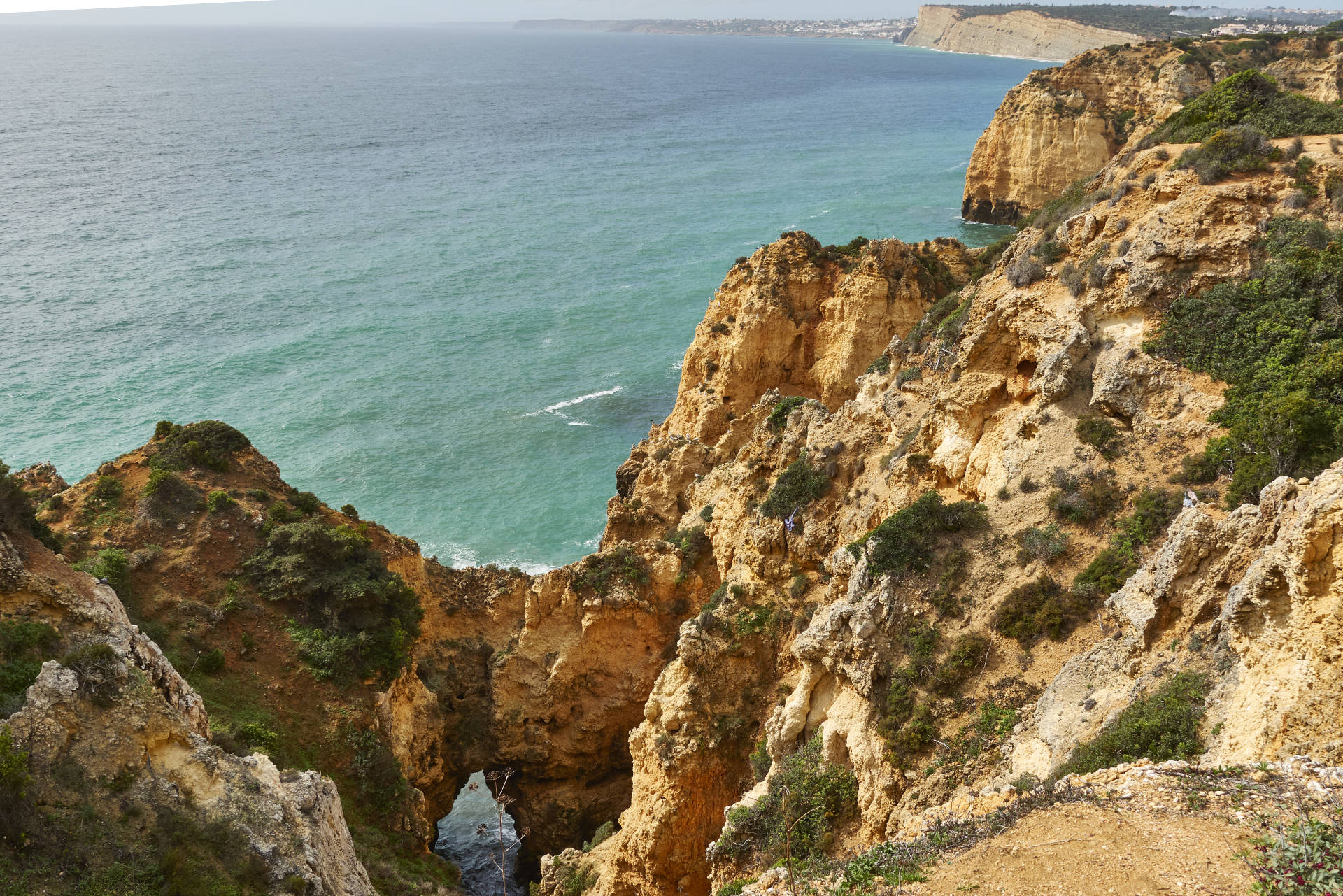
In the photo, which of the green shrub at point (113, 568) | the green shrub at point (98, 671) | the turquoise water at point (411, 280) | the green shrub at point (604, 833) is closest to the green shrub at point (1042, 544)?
the green shrub at point (604, 833)

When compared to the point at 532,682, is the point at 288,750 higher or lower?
higher

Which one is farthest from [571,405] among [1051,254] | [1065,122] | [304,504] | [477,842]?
[1065,122]

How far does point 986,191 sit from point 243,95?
533 feet

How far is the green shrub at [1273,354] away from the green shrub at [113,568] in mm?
26281

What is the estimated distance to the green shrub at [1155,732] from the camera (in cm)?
1173

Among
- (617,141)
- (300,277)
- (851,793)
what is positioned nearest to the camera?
(851,793)

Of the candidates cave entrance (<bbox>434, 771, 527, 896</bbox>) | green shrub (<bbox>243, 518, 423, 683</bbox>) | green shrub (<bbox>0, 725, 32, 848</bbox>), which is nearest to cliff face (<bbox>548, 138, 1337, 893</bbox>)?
cave entrance (<bbox>434, 771, 527, 896</bbox>)

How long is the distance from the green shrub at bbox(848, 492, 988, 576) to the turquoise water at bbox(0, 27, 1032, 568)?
89.5 feet

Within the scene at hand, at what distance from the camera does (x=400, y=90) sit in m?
194

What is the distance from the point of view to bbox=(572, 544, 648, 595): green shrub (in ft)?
93.1

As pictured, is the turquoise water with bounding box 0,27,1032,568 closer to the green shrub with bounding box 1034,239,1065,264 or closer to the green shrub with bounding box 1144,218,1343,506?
the green shrub with bounding box 1034,239,1065,264

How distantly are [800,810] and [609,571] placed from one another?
1282 centimetres

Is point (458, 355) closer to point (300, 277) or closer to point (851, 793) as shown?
point (300, 277)

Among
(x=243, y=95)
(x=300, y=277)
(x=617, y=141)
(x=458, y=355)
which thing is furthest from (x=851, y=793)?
(x=243, y=95)
